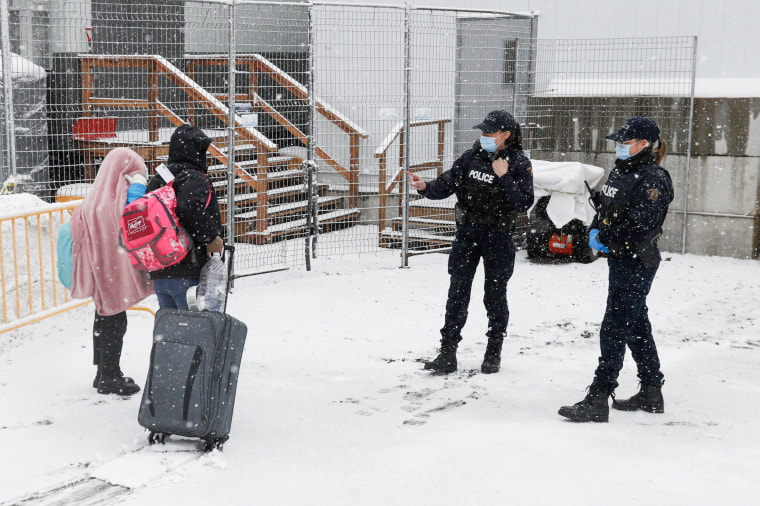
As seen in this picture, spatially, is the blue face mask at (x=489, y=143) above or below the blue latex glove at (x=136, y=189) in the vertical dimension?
above

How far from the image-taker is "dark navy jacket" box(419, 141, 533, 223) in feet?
18.4

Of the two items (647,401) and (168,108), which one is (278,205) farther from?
(647,401)

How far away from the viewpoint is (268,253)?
965 centimetres

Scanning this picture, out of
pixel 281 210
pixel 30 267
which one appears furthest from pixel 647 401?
pixel 281 210

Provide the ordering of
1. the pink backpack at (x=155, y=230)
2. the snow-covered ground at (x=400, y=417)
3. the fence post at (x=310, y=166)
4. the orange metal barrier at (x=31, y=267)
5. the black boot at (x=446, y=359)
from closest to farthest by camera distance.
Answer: the snow-covered ground at (x=400, y=417) < the pink backpack at (x=155, y=230) < the black boot at (x=446, y=359) < the orange metal barrier at (x=31, y=267) < the fence post at (x=310, y=166)

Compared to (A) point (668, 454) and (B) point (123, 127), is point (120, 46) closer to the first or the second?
(B) point (123, 127)

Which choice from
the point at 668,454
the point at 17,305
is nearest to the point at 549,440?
the point at 668,454

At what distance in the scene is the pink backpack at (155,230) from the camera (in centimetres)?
443

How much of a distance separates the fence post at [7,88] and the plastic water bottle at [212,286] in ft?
12.5

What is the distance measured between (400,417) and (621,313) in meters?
1.39

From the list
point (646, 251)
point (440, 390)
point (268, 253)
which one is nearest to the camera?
point (646, 251)

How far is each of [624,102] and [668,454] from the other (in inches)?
277

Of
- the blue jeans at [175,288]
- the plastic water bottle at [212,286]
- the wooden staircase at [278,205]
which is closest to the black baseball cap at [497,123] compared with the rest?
the plastic water bottle at [212,286]

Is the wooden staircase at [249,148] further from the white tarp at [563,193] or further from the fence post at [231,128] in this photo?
the white tarp at [563,193]
